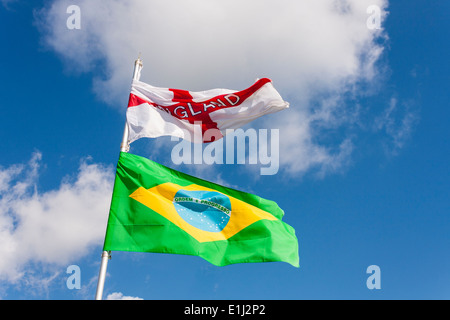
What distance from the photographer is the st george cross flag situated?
17.0m

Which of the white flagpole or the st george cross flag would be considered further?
the st george cross flag

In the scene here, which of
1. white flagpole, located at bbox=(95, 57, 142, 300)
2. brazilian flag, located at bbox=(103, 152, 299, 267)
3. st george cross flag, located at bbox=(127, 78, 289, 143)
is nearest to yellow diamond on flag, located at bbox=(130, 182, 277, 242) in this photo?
brazilian flag, located at bbox=(103, 152, 299, 267)

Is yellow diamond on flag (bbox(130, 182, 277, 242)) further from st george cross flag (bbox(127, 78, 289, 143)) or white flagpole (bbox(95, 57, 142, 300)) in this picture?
st george cross flag (bbox(127, 78, 289, 143))

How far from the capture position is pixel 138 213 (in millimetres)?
14375

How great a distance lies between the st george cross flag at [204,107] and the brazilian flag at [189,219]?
2002 mm

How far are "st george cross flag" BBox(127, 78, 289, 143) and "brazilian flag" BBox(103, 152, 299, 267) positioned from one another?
2002 millimetres

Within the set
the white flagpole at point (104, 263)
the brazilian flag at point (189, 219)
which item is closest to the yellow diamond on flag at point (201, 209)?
the brazilian flag at point (189, 219)

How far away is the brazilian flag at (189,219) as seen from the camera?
14.1 metres

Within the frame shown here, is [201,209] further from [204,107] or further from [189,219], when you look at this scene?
[204,107]
